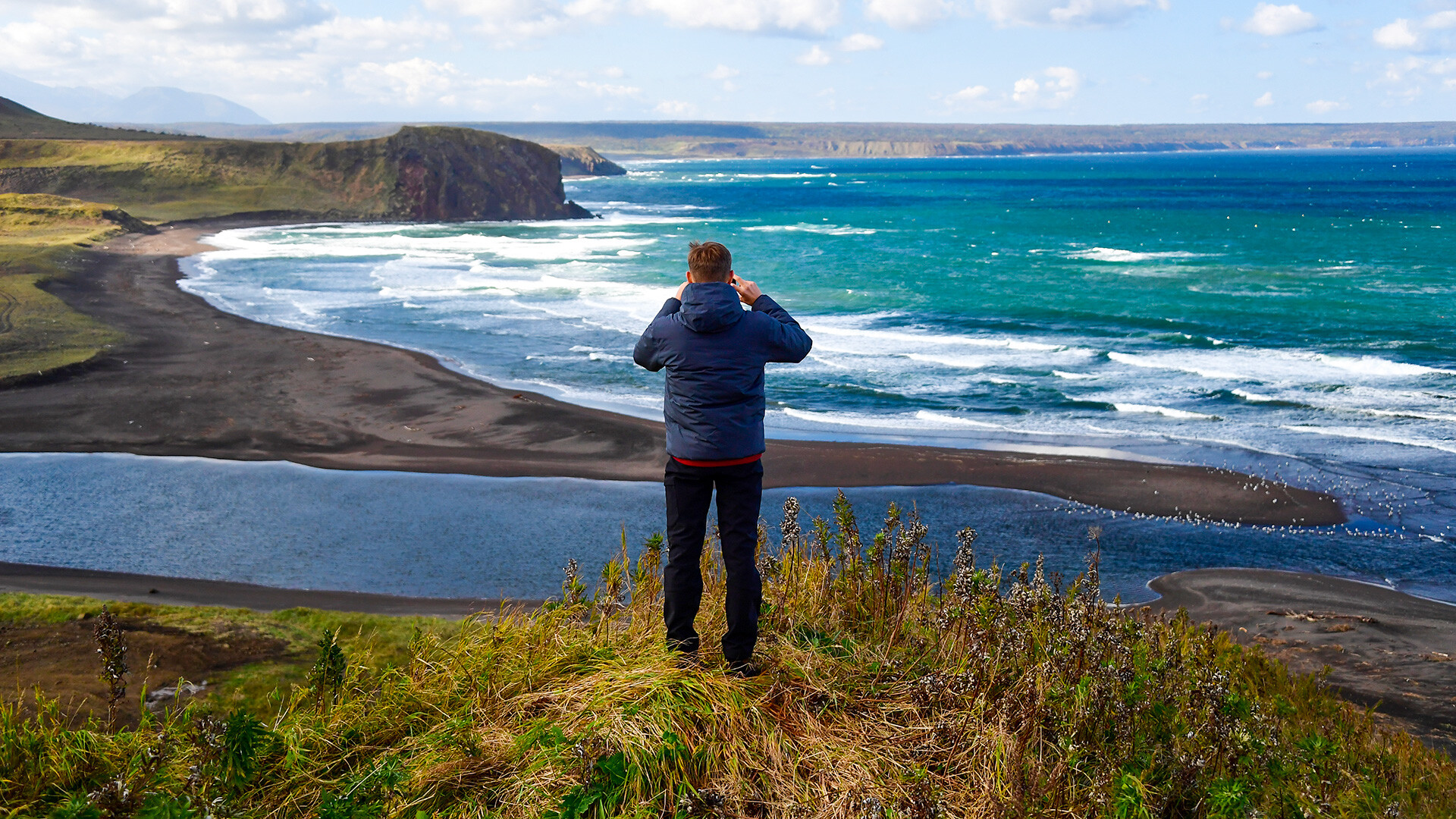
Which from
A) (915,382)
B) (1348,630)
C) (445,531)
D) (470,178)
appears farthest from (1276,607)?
(470,178)

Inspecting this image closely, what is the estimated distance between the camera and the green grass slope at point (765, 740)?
3.99 metres

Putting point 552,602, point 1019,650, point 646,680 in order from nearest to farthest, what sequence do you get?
point 646,680 → point 1019,650 → point 552,602

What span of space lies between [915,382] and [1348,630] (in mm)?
13682

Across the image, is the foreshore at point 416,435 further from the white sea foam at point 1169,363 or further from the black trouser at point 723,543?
the black trouser at point 723,543

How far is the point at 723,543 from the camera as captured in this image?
4820mm

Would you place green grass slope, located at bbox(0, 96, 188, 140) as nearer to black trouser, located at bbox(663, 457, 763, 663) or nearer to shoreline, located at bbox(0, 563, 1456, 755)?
shoreline, located at bbox(0, 563, 1456, 755)

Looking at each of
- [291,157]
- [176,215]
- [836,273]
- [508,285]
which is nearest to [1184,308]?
[836,273]

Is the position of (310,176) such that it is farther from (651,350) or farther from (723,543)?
(723,543)

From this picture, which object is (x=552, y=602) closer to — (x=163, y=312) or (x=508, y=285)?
(x=163, y=312)

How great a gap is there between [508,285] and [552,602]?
1426 inches

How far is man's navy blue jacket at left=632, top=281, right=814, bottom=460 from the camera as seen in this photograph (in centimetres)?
469

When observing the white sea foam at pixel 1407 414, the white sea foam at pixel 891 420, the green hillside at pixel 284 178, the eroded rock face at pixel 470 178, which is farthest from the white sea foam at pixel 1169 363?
Answer: the eroded rock face at pixel 470 178

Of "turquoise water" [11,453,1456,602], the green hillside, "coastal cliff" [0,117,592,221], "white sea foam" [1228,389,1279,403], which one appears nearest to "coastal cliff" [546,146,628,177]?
the green hillside

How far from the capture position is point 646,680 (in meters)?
4.52
